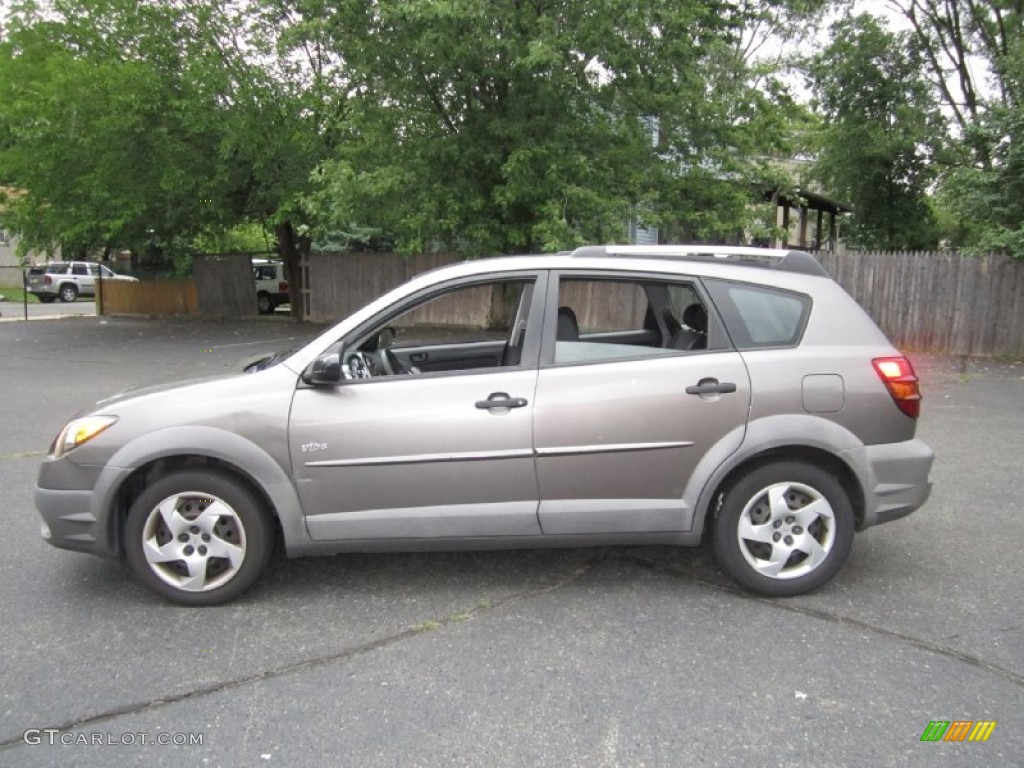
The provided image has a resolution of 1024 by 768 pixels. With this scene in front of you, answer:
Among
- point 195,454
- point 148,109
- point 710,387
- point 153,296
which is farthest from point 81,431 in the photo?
point 153,296

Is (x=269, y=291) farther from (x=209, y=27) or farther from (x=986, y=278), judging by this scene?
(x=986, y=278)

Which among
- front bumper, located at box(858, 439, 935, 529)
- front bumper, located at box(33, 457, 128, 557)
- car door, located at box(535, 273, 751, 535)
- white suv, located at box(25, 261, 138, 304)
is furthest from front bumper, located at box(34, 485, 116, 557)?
white suv, located at box(25, 261, 138, 304)

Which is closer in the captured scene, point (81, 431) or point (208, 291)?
point (81, 431)

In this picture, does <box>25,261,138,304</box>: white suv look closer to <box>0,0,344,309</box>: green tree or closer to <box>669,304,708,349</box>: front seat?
<box>0,0,344,309</box>: green tree

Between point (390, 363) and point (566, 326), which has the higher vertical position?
point (566, 326)

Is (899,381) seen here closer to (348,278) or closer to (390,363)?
(390,363)

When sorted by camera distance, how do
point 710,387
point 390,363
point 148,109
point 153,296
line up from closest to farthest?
point 710,387
point 390,363
point 148,109
point 153,296

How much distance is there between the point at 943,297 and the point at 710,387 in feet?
39.1

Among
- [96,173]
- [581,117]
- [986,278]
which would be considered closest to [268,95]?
[96,173]

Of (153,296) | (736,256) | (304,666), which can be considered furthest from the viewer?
(153,296)

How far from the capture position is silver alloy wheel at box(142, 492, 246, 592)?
3721 millimetres

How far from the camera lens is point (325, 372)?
3.67 metres

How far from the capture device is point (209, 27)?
1576cm

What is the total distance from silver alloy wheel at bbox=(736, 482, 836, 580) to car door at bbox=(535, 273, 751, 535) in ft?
1.03
